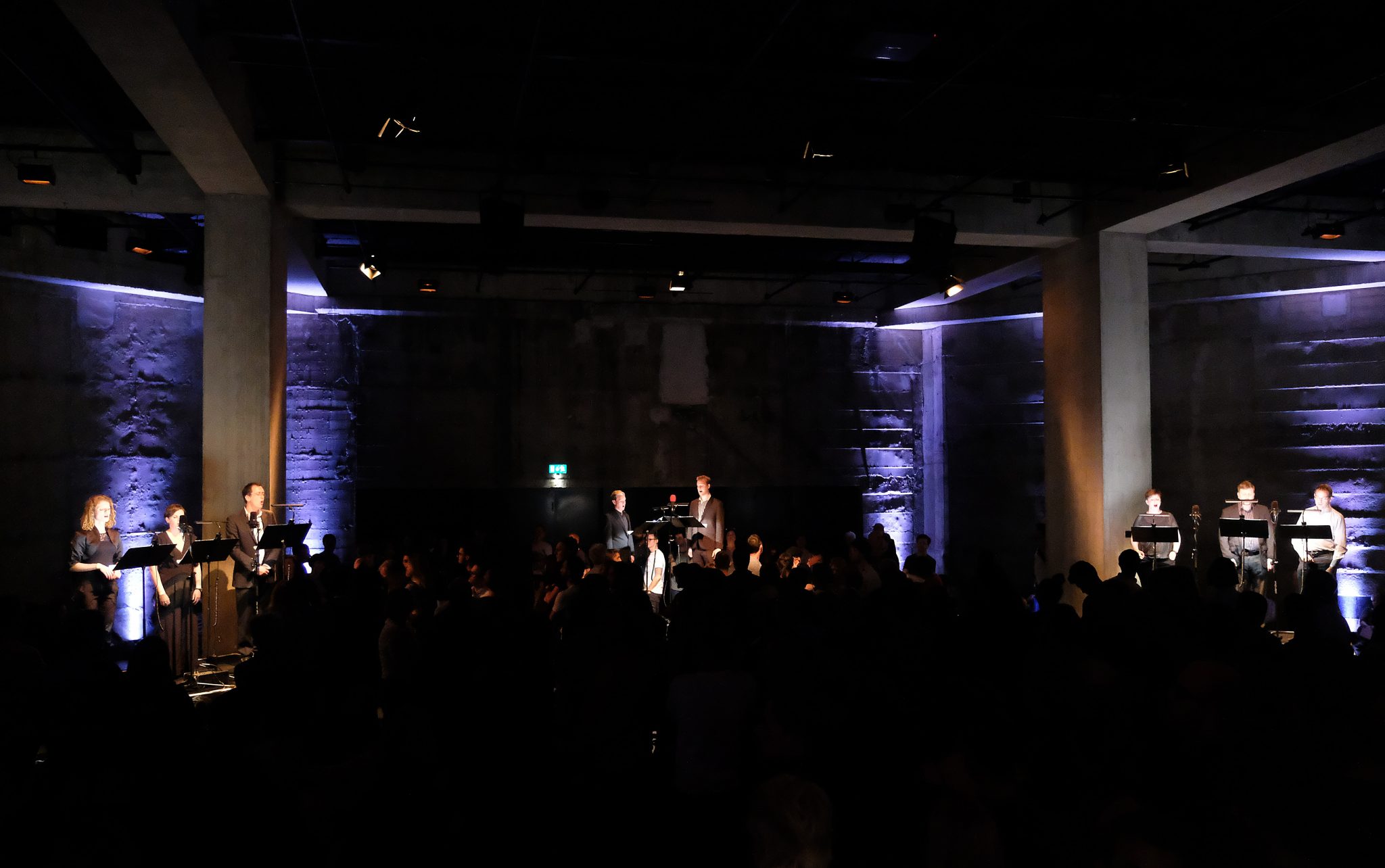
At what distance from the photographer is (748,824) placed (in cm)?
244

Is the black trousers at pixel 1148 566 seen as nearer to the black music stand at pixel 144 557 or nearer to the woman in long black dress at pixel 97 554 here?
the black music stand at pixel 144 557

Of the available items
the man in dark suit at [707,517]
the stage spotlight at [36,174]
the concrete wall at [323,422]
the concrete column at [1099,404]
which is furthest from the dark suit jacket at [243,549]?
the concrete column at [1099,404]

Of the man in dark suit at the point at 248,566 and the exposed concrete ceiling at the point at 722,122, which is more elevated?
the exposed concrete ceiling at the point at 722,122

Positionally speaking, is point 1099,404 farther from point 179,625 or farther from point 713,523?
point 179,625

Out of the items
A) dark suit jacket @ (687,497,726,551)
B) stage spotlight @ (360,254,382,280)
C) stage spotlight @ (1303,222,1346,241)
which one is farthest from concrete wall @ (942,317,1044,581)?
stage spotlight @ (360,254,382,280)

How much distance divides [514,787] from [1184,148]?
32.1ft

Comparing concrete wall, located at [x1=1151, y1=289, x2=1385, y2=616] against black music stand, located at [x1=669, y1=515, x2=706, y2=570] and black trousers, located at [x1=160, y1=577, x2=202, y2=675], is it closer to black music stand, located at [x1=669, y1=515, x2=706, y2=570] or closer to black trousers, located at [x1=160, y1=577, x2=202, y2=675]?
black music stand, located at [x1=669, y1=515, x2=706, y2=570]

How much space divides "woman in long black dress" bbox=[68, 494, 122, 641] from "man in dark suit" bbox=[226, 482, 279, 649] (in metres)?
1.06

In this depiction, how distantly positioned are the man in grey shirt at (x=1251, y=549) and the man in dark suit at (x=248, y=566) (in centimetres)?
1022

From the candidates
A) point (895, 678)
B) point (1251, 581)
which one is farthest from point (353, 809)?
point (1251, 581)

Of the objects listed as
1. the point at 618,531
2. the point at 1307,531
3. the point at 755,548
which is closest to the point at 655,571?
the point at 755,548

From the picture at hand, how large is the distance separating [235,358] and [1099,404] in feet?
31.5

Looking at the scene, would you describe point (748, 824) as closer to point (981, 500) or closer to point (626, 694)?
point (626, 694)

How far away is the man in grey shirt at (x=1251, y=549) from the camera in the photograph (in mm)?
10727
